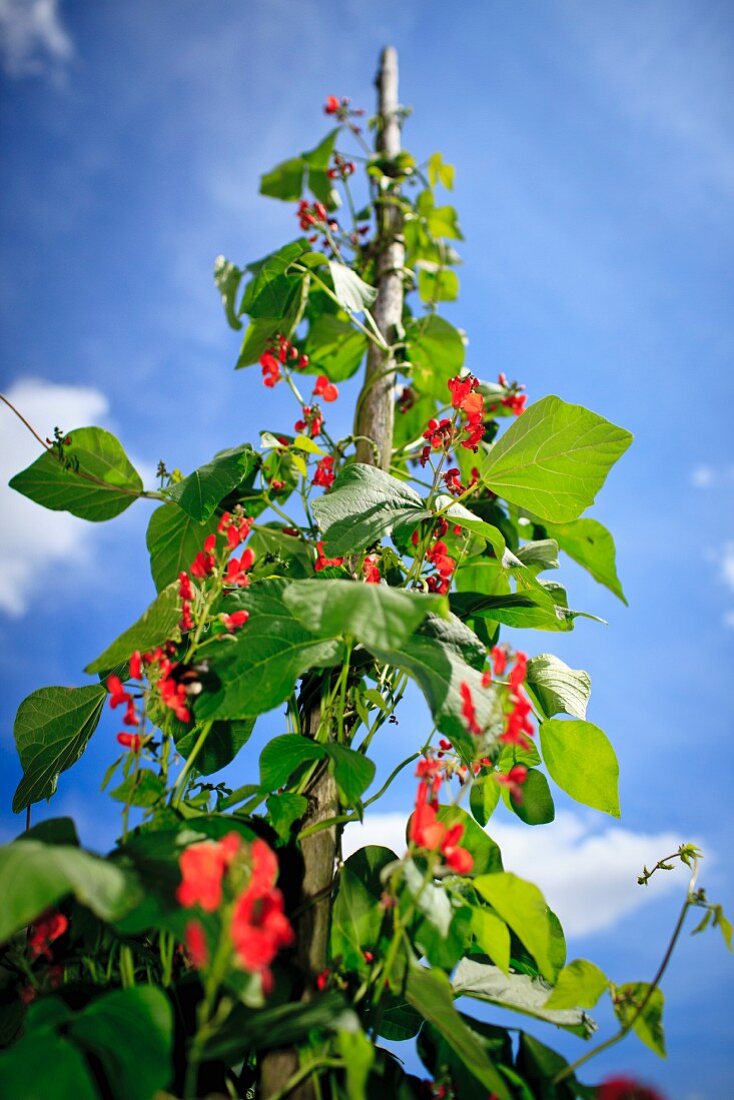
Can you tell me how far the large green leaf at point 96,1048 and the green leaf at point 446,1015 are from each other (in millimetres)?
238

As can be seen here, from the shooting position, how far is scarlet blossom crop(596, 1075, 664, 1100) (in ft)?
2.02

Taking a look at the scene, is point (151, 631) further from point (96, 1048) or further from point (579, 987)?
point (579, 987)

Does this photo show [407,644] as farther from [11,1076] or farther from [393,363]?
[393,363]

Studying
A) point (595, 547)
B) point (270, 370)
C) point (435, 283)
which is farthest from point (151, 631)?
point (435, 283)

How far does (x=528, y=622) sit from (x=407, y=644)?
0.35 metres

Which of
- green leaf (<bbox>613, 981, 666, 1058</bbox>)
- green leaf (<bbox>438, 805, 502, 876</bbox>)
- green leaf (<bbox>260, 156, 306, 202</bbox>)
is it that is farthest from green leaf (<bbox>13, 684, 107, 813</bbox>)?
green leaf (<bbox>260, 156, 306, 202</bbox>)

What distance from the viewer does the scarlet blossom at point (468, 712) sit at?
0.65 m

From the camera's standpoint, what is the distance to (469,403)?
1.00m

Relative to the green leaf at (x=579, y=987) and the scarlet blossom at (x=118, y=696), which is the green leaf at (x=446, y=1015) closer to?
the green leaf at (x=579, y=987)

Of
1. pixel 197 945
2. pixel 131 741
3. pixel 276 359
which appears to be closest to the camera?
pixel 197 945

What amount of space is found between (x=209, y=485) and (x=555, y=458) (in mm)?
527

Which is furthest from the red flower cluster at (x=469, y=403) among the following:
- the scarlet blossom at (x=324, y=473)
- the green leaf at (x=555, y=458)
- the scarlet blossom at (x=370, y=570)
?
the scarlet blossom at (x=324, y=473)

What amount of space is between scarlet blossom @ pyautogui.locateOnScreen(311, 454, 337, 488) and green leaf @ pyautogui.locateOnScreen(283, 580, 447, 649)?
582mm

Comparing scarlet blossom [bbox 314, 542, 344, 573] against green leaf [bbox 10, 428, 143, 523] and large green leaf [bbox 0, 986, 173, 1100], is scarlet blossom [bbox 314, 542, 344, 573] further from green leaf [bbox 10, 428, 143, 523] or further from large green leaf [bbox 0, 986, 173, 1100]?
large green leaf [bbox 0, 986, 173, 1100]
